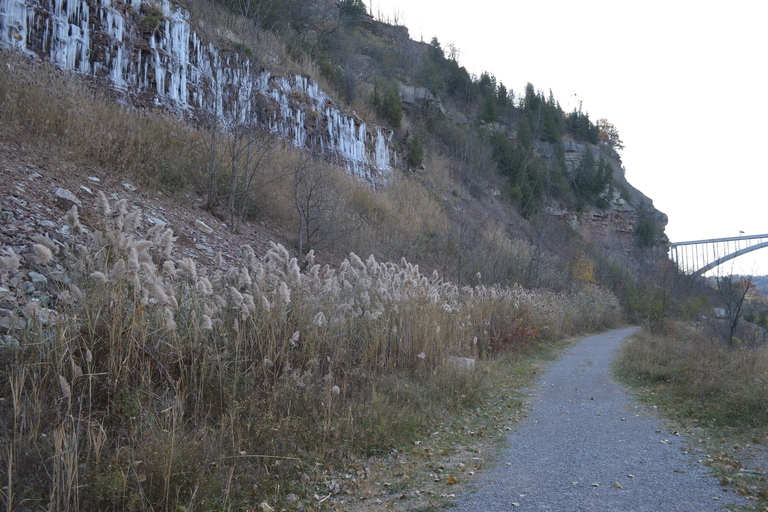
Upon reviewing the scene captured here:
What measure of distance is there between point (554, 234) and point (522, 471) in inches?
1025

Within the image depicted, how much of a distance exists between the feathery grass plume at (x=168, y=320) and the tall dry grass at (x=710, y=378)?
5315 mm

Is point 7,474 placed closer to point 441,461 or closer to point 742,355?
point 441,461

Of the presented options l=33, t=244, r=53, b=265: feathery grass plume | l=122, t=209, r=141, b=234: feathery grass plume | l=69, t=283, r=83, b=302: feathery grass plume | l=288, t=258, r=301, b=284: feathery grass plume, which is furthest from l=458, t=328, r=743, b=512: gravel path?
l=122, t=209, r=141, b=234: feathery grass plume

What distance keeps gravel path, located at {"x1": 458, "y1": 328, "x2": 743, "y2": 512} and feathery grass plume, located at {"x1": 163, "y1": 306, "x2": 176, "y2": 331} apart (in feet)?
7.82

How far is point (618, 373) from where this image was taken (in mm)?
8031

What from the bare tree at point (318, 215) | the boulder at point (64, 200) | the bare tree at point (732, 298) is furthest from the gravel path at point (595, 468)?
the bare tree at point (318, 215)

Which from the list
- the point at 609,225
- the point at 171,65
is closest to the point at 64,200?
the point at 171,65

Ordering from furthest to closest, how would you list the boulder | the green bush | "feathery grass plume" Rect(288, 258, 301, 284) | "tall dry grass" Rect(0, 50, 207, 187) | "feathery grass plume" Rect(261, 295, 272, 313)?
the green bush < "tall dry grass" Rect(0, 50, 207, 187) < the boulder < "feathery grass plume" Rect(288, 258, 301, 284) < "feathery grass plume" Rect(261, 295, 272, 313)

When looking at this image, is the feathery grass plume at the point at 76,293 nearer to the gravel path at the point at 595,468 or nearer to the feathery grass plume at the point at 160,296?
the feathery grass plume at the point at 160,296

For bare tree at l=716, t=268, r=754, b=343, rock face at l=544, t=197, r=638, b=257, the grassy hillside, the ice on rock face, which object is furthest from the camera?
rock face at l=544, t=197, r=638, b=257

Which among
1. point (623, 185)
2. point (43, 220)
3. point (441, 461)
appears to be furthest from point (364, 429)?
point (623, 185)

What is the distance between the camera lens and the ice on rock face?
34.1ft

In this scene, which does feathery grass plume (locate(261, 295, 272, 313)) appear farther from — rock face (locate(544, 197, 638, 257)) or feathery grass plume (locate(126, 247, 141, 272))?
rock face (locate(544, 197, 638, 257))

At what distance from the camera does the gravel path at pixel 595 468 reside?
304 centimetres
